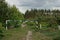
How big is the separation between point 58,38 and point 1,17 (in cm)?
1852

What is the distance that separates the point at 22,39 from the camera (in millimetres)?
19828

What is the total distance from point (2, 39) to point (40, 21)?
2442 centimetres

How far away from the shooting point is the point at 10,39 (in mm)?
20047

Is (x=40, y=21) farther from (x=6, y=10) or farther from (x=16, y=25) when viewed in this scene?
(x=6, y=10)

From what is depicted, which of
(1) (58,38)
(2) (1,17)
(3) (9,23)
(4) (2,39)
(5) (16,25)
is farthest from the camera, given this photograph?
(5) (16,25)

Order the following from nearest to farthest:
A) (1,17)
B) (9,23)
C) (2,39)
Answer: (2,39), (1,17), (9,23)

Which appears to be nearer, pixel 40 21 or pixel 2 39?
pixel 2 39

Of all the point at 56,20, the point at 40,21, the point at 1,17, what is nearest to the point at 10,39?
the point at 1,17

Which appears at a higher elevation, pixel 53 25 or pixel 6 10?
pixel 6 10

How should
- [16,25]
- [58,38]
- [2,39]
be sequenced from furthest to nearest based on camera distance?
[16,25]
[2,39]
[58,38]

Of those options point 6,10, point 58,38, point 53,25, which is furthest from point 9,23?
point 58,38

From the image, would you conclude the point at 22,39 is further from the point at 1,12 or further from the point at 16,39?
the point at 1,12

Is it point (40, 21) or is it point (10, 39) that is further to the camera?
point (40, 21)

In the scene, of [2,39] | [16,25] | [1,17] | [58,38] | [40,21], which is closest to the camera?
[58,38]
